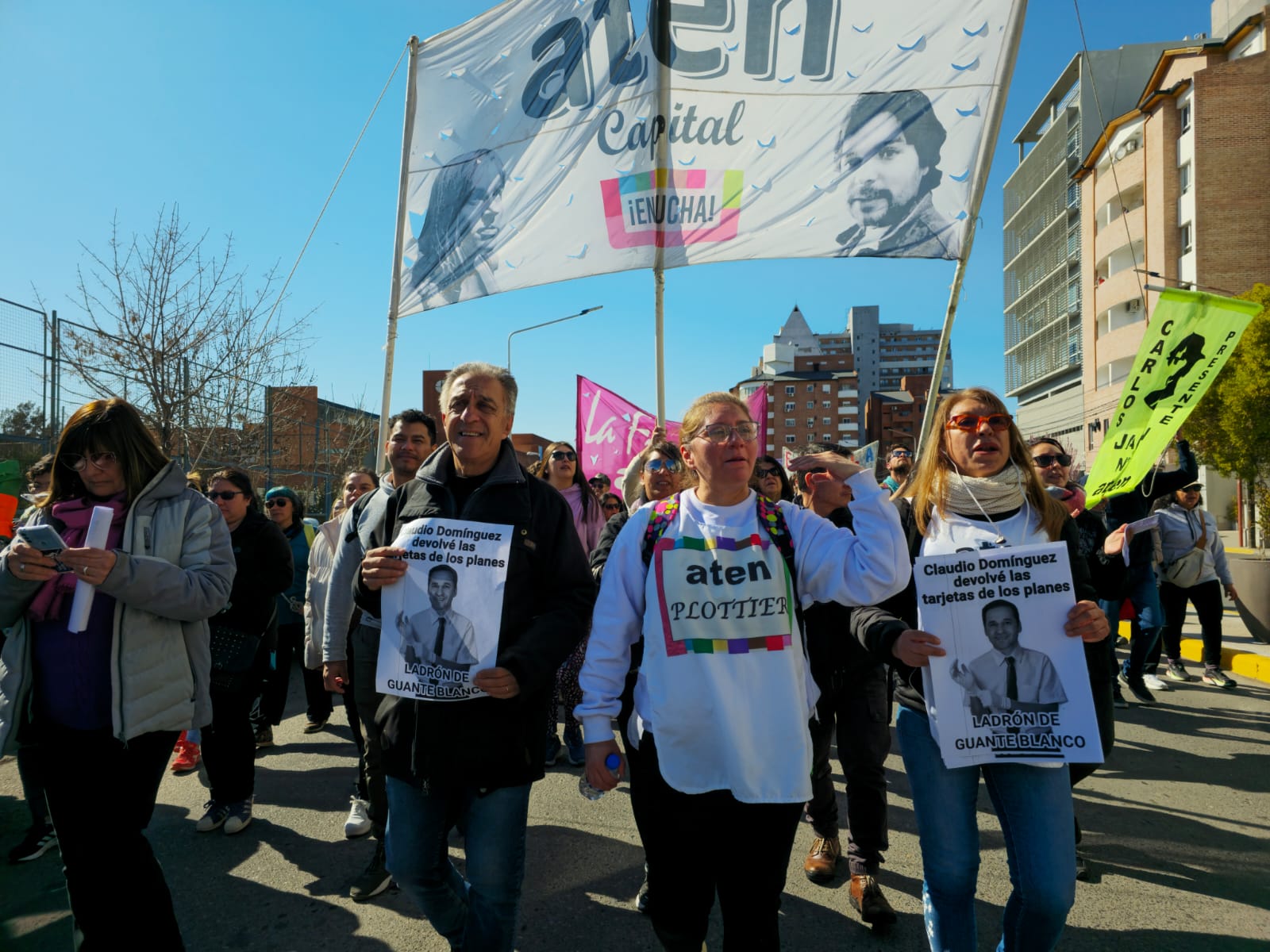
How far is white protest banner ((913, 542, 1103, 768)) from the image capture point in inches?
89.1

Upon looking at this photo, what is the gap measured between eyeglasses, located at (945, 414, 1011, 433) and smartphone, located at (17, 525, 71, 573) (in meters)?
2.93

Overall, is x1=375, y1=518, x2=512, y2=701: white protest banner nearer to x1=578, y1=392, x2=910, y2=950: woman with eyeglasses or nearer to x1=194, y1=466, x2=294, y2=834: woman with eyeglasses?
x1=578, y1=392, x2=910, y2=950: woman with eyeglasses

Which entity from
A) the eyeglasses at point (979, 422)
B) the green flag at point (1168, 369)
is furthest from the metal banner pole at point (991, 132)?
the eyeglasses at point (979, 422)

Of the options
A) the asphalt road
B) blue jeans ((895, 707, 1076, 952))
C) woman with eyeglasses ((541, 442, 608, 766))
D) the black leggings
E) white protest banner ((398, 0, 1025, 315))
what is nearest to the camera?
blue jeans ((895, 707, 1076, 952))

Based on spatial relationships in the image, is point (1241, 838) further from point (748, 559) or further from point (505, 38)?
point (505, 38)

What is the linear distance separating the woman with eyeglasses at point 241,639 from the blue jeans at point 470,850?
2.30 meters

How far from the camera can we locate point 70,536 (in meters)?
2.70

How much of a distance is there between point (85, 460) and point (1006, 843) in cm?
330

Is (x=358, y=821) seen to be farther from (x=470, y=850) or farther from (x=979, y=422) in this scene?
(x=979, y=422)

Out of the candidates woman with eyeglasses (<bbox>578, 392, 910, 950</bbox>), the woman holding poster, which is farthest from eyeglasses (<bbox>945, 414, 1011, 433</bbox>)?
woman with eyeglasses (<bbox>578, 392, 910, 950</bbox>)

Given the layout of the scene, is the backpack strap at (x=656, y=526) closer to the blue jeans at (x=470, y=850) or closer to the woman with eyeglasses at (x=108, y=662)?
the blue jeans at (x=470, y=850)

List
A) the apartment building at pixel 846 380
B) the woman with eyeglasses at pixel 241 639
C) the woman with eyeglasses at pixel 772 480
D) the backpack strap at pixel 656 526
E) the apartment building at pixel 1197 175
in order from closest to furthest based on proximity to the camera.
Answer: the backpack strap at pixel 656 526
the woman with eyeglasses at pixel 241 639
the woman with eyeglasses at pixel 772 480
the apartment building at pixel 1197 175
the apartment building at pixel 846 380

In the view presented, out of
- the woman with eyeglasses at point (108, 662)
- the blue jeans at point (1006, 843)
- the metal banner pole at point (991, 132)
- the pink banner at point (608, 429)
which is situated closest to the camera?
the blue jeans at point (1006, 843)

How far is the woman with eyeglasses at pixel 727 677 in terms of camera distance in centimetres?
210
